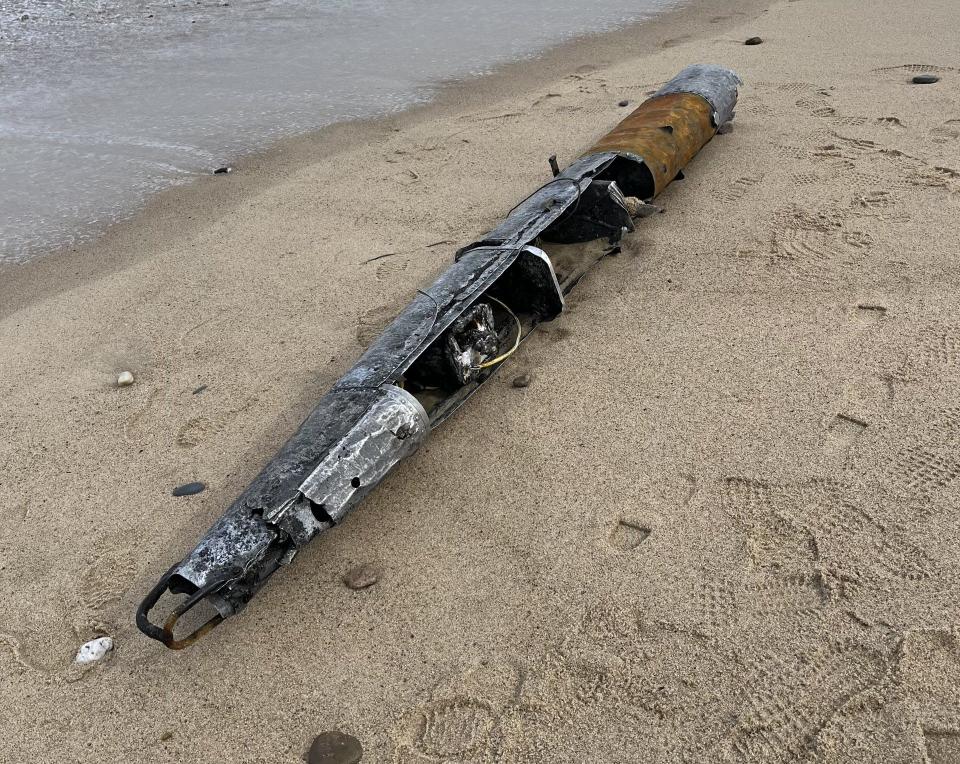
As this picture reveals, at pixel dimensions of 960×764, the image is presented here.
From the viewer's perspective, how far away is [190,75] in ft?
27.8

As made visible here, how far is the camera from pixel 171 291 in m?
4.95

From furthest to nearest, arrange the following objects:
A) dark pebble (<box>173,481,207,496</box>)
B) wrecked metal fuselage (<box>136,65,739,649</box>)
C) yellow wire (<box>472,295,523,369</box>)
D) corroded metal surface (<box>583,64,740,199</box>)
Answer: corroded metal surface (<box>583,64,740,199</box>) → yellow wire (<box>472,295,523,369</box>) → dark pebble (<box>173,481,207,496</box>) → wrecked metal fuselage (<box>136,65,739,649</box>)

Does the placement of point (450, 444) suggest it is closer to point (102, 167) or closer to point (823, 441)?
point (823, 441)

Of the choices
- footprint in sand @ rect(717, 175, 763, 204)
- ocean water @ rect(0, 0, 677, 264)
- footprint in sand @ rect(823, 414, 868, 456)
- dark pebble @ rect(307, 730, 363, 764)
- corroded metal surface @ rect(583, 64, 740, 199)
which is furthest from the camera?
ocean water @ rect(0, 0, 677, 264)

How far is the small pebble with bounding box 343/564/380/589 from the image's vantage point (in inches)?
117

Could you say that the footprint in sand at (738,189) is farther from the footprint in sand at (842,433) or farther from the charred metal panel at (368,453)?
the charred metal panel at (368,453)

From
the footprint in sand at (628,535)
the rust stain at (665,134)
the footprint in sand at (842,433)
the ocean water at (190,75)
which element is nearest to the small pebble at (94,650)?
the footprint in sand at (628,535)

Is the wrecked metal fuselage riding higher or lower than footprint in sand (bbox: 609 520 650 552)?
higher

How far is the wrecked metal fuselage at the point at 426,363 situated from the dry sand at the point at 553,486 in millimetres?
187

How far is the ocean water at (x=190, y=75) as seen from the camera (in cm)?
642

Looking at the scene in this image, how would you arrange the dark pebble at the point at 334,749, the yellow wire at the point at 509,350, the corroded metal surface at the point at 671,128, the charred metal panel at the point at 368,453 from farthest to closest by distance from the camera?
the corroded metal surface at the point at 671,128 → the yellow wire at the point at 509,350 → the charred metal panel at the point at 368,453 → the dark pebble at the point at 334,749

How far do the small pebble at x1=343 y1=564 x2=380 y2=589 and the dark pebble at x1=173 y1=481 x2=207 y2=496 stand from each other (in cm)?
85

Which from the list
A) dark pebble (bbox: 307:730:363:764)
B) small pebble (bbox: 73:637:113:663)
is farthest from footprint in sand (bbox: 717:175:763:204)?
small pebble (bbox: 73:637:113:663)

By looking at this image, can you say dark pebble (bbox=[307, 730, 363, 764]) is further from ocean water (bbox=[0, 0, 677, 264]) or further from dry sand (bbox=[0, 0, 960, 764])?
ocean water (bbox=[0, 0, 677, 264])
